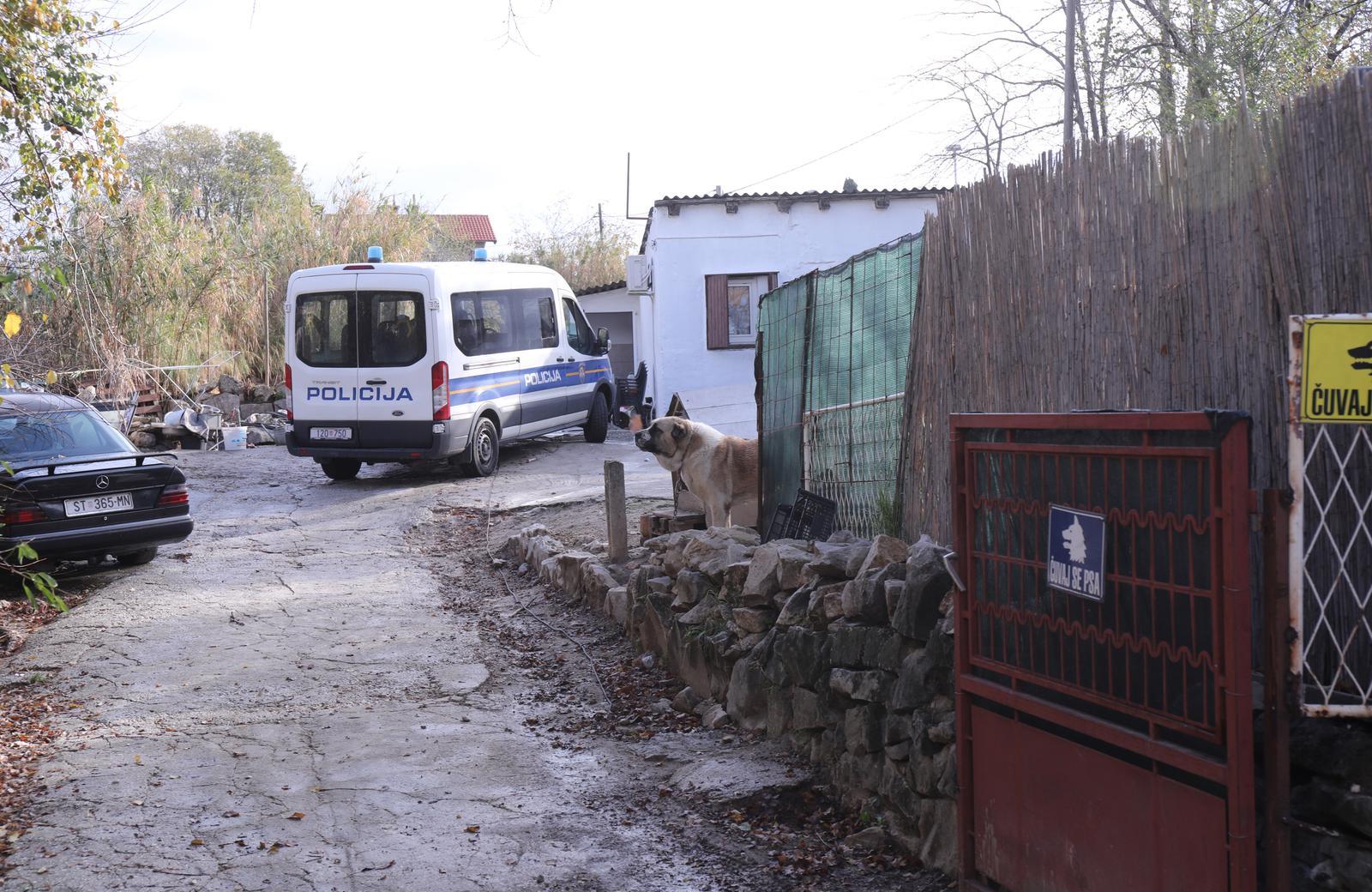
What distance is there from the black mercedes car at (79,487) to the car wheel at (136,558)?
0.06 feet

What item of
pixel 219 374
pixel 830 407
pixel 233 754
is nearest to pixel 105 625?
pixel 233 754

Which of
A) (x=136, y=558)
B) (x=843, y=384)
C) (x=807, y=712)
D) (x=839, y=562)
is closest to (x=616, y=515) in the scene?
(x=843, y=384)

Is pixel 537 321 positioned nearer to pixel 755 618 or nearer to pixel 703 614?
pixel 703 614

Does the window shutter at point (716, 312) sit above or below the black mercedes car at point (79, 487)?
above

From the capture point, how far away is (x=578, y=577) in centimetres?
944

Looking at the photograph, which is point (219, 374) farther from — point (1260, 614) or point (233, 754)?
point (1260, 614)

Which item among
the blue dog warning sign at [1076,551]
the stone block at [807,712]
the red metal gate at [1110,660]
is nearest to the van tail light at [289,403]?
the stone block at [807,712]

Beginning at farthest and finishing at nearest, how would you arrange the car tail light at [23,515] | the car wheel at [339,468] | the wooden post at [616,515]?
the car wheel at [339,468]
the wooden post at [616,515]
the car tail light at [23,515]

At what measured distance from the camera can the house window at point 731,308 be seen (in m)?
21.5

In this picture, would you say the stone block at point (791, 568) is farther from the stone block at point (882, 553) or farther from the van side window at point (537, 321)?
the van side window at point (537, 321)

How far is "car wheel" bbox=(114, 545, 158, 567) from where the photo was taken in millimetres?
10773

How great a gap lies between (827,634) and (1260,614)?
2.27 metres

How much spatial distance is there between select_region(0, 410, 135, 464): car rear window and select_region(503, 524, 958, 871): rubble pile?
208 inches

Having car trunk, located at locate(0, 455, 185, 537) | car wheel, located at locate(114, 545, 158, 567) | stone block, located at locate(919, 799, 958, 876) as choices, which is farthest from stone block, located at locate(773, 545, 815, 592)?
car wheel, located at locate(114, 545, 158, 567)
